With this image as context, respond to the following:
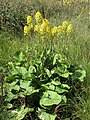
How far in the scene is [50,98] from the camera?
10.8 feet

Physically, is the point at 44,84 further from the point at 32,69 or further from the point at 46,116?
the point at 46,116

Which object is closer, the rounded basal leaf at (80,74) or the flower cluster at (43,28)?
the rounded basal leaf at (80,74)

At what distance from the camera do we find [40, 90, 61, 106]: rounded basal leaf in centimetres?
323

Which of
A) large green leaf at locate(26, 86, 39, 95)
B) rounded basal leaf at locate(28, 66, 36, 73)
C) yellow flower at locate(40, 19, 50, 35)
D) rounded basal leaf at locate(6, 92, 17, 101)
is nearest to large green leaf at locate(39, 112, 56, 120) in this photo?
large green leaf at locate(26, 86, 39, 95)

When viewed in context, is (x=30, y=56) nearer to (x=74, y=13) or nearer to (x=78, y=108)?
(x=78, y=108)

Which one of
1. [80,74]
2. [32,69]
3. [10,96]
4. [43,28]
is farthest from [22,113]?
[43,28]

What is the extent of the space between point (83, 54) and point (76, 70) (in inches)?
31.4

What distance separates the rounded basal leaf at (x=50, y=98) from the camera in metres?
3.23

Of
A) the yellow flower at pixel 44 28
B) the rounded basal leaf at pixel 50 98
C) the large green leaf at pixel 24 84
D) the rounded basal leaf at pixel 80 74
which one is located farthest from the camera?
the yellow flower at pixel 44 28

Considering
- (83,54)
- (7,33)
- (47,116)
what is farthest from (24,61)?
(7,33)

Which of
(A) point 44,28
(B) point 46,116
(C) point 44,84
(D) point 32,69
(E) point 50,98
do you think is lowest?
(B) point 46,116

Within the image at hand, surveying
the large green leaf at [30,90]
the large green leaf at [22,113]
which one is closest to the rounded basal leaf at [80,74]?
the large green leaf at [30,90]

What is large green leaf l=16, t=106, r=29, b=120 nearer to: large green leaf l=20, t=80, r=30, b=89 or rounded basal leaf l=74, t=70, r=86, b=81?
large green leaf l=20, t=80, r=30, b=89

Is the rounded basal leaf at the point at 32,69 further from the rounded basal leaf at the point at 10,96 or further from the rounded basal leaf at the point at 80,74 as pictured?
the rounded basal leaf at the point at 80,74
